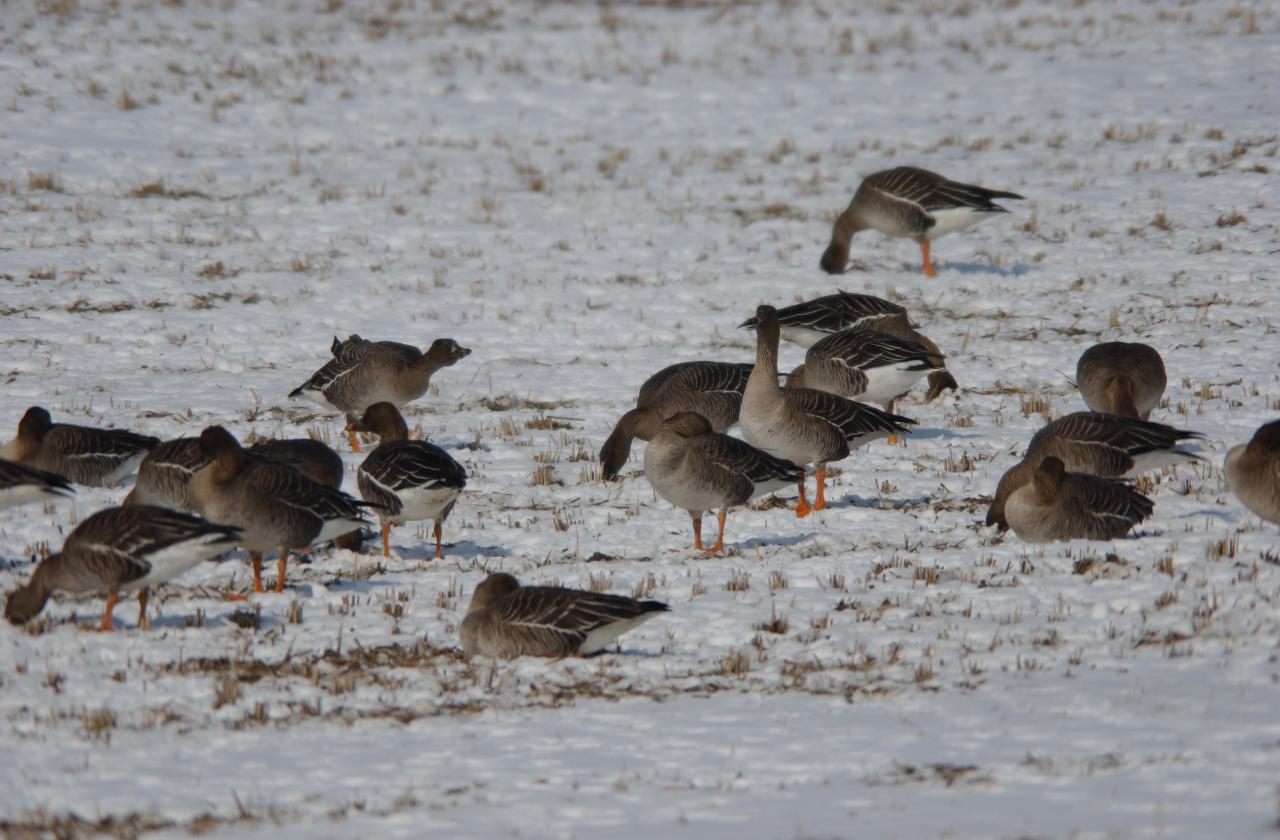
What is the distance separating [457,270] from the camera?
2233cm

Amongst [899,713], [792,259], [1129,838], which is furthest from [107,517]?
[792,259]

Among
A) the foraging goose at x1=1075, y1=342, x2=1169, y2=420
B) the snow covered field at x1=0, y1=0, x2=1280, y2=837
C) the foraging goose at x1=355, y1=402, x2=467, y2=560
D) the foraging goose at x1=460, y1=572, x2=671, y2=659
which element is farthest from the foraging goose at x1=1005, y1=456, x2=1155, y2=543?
the foraging goose at x1=355, y1=402, x2=467, y2=560

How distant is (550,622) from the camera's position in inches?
345

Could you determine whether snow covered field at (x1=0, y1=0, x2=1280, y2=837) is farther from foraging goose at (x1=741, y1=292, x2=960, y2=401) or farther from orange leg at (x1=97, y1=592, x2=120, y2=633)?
foraging goose at (x1=741, y1=292, x2=960, y2=401)

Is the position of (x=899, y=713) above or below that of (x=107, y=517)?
below

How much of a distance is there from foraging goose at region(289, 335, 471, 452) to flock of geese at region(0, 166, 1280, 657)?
0.02 meters

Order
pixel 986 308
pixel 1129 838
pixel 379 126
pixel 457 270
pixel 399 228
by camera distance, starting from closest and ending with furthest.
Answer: pixel 1129 838
pixel 986 308
pixel 457 270
pixel 399 228
pixel 379 126

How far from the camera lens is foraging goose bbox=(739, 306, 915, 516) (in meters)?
12.7

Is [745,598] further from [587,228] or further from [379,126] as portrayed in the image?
[379,126]

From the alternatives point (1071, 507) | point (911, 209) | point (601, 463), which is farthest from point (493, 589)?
point (911, 209)

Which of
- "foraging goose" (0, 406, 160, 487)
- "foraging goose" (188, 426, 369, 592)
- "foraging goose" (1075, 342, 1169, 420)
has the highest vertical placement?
"foraging goose" (1075, 342, 1169, 420)

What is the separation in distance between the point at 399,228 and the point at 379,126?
21.7ft

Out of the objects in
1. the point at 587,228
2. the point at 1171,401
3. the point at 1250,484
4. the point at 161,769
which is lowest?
the point at 161,769

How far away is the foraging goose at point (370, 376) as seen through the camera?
50.4 feet
